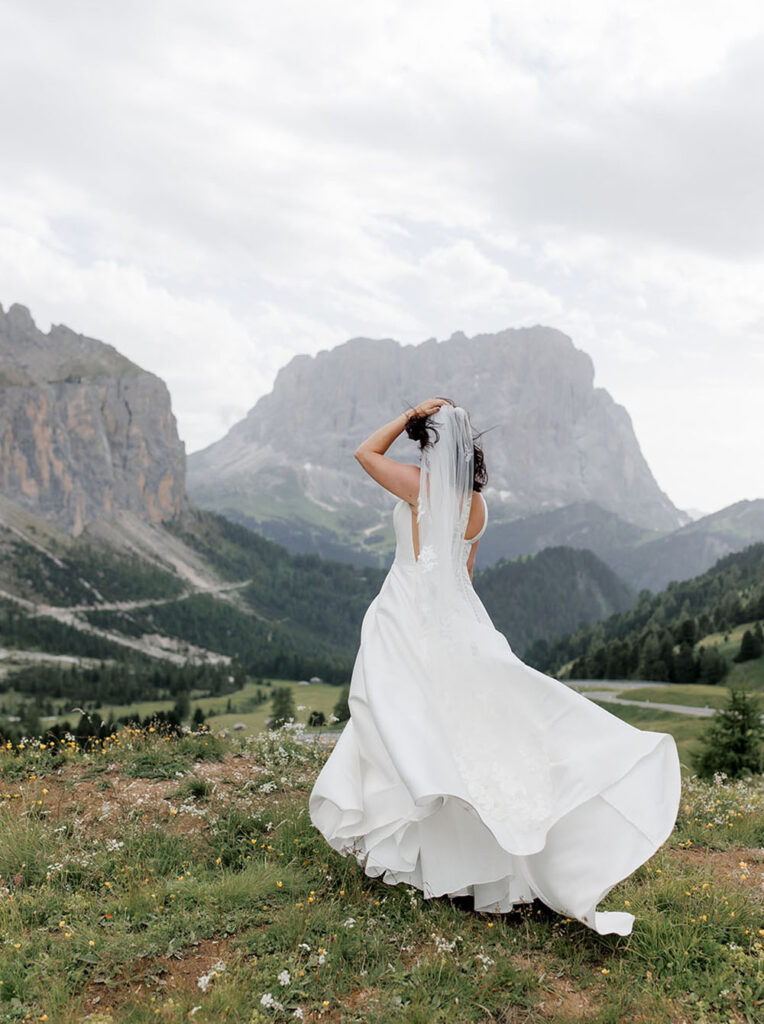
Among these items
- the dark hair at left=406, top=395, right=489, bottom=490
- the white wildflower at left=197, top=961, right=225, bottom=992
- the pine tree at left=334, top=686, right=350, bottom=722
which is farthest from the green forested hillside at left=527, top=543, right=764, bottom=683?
the white wildflower at left=197, top=961, right=225, bottom=992

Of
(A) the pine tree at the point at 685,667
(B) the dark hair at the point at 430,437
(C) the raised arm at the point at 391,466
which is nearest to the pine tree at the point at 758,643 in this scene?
(A) the pine tree at the point at 685,667

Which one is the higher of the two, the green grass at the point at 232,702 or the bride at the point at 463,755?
the bride at the point at 463,755

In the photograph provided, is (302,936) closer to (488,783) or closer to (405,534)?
(488,783)

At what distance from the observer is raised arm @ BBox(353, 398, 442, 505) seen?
735 cm

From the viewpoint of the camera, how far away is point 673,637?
119938 millimetres

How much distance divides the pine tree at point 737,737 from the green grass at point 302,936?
56.3 ft

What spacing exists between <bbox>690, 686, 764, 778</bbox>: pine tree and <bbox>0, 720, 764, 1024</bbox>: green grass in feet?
56.3

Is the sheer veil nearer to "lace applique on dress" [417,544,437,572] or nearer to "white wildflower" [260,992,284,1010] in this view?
"lace applique on dress" [417,544,437,572]

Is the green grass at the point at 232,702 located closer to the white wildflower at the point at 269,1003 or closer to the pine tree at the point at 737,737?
the pine tree at the point at 737,737

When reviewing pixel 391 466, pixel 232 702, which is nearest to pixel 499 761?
pixel 391 466

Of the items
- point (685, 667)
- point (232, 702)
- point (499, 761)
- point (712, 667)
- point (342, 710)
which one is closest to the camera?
point (499, 761)

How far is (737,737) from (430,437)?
71.5 ft

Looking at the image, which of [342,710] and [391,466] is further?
[342,710]

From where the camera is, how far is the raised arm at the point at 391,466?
24.1 feet
